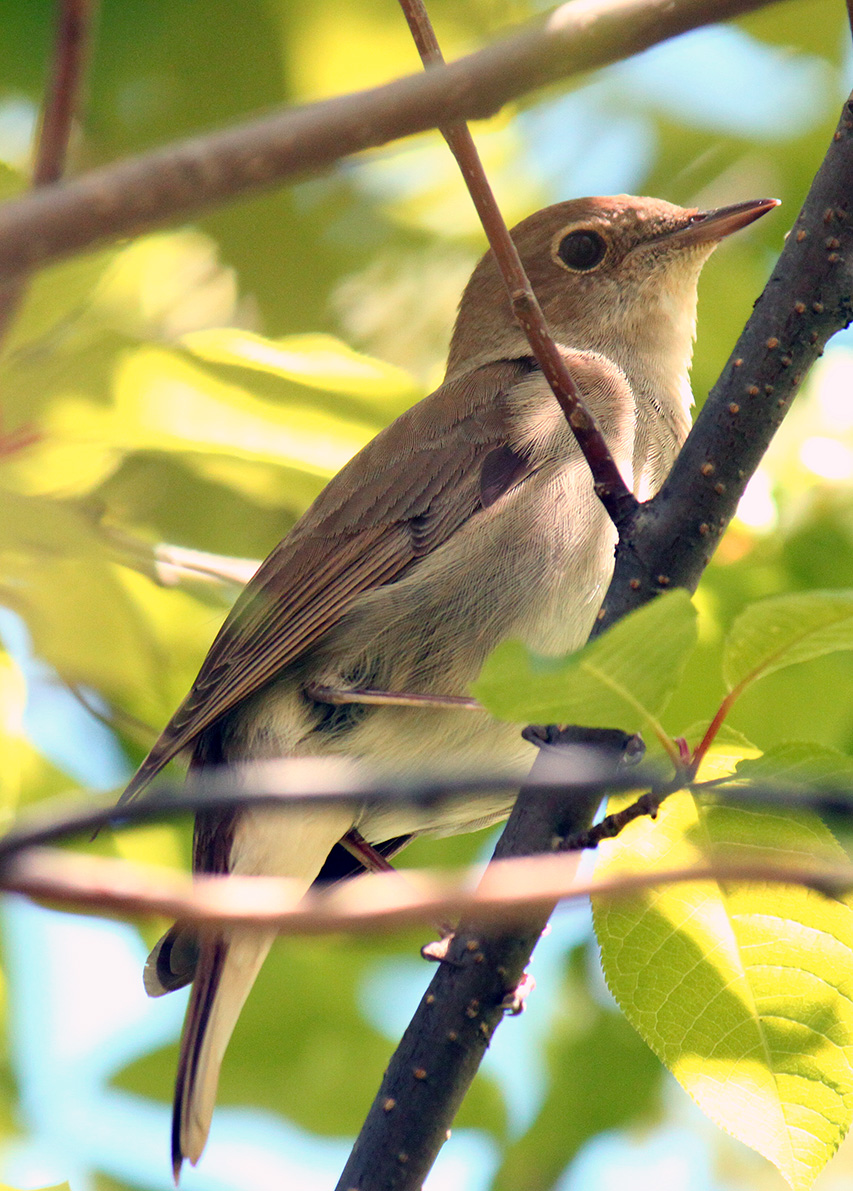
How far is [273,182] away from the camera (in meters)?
1.03

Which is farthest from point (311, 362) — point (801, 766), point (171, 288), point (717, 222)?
point (717, 222)

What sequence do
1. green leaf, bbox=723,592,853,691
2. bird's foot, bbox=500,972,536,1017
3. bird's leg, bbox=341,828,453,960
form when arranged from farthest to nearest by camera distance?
bird's leg, bbox=341,828,453,960 < bird's foot, bbox=500,972,536,1017 < green leaf, bbox=723,592,853,691

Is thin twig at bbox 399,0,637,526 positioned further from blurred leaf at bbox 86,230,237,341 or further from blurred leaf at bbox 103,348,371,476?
blurred leaf at bbox 86,230,237,341

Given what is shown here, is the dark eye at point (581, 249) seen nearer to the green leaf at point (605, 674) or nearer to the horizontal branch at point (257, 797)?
the green leaf at point (605, 674)


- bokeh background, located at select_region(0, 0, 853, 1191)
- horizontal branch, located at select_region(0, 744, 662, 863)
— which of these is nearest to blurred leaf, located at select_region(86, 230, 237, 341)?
bokeh background, located at select_region(0, 0, 853, 1191)

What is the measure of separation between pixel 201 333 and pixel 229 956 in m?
1.66

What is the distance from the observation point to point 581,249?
5.10 metres

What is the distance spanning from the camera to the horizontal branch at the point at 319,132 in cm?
92

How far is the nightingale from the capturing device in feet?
11.9

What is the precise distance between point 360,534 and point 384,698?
595 millimetres

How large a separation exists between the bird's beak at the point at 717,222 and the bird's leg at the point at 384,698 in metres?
2.08

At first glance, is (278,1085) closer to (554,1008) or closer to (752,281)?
(554,1008)

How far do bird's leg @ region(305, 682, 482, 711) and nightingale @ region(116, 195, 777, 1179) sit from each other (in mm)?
11

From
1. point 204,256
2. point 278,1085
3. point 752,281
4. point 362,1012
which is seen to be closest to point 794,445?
point 752,281
